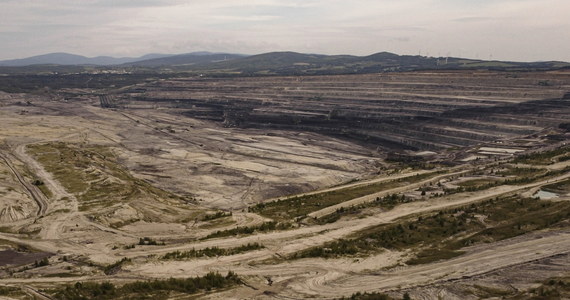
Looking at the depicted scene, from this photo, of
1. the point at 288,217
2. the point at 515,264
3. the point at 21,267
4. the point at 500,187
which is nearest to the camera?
the point at 515,264

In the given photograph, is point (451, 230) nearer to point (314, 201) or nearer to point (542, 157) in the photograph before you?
point (314, 201)

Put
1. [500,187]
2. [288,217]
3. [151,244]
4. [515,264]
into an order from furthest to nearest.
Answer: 1. [500,187]
2. [288,217]
3. [151,244]
4. [515,264]

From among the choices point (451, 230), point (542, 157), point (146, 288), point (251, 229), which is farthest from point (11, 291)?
point (542, 157)

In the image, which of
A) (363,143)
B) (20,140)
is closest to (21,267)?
(20,140)

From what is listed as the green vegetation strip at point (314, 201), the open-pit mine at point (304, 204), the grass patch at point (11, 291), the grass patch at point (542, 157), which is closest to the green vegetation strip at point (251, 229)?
the open-pit mine at point (304, 204)

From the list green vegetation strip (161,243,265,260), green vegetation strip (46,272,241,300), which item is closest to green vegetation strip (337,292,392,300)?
green vegetation strip (46,272,241,300)

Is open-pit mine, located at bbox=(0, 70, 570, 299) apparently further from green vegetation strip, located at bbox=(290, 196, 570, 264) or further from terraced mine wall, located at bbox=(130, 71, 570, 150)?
terraced mine wall, located at bbox=(130, 71, 570, 150)

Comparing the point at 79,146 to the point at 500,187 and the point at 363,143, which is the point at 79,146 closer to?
the point at 363,143
